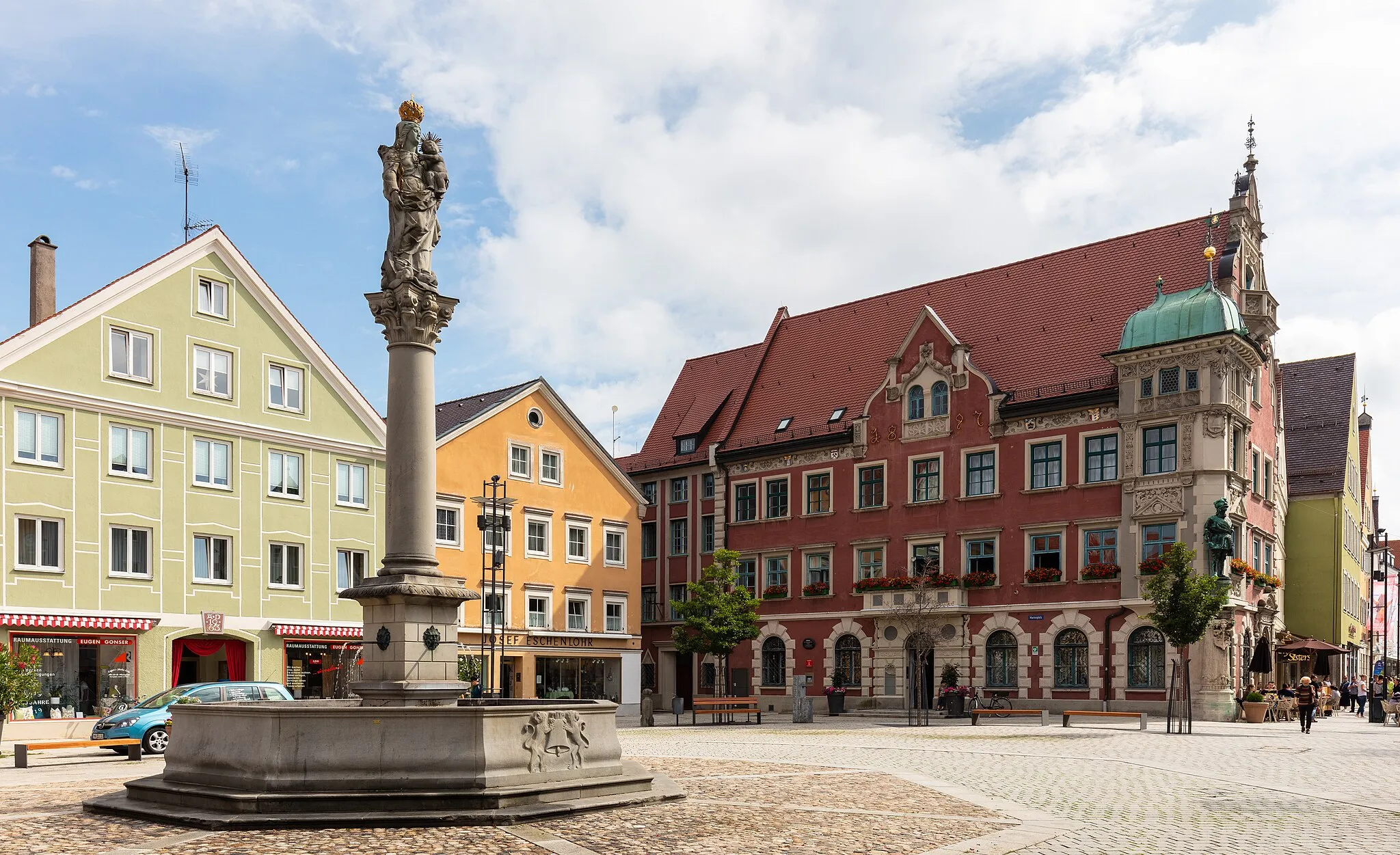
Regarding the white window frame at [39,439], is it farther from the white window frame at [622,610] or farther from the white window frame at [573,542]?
the white window frame at [622,610]

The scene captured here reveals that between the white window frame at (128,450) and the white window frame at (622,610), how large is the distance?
70.0ft

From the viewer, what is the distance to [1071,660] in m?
47.6

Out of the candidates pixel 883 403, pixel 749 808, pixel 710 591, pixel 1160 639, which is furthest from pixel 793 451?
pixel 749 808

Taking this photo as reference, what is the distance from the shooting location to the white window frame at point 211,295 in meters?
40.7

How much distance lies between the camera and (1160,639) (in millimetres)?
45219

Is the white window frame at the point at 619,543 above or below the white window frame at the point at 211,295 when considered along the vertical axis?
below

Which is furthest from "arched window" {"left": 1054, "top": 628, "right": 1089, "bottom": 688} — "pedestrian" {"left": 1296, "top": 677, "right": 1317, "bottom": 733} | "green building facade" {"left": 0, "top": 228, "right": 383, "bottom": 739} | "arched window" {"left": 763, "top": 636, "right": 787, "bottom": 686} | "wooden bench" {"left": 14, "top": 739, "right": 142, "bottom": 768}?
"wooden bench" {"left": 14, "top": 739, "right": 142, "bottom": 768}

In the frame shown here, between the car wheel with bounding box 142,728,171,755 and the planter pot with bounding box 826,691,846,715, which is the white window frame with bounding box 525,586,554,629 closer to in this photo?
the planter pot with bounding box 826,691,846,715

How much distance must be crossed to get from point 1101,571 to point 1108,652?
268cm

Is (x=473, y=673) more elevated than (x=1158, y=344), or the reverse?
(x=1158, y=344)

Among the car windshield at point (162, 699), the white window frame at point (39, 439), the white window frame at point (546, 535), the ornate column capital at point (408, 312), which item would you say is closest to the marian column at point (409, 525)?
the ornate column capital at point (408, 312)

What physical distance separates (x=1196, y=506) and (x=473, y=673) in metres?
23.7

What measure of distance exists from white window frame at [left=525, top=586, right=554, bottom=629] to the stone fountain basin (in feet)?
121

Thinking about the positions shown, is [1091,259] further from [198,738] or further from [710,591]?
[198,738]
